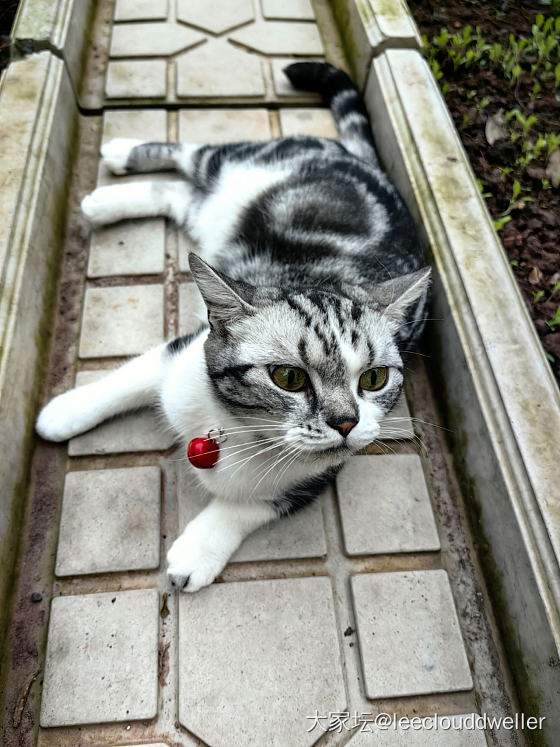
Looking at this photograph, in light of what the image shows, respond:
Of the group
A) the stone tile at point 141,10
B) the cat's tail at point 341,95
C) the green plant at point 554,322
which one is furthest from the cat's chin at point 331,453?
the stone tile at point 141,10

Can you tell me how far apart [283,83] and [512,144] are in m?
1.14

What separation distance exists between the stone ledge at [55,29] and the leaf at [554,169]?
217cm

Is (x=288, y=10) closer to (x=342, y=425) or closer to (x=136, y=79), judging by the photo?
(x=136, y=79)

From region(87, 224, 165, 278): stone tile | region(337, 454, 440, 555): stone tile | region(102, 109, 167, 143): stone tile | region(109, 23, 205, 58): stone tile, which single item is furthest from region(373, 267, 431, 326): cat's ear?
region(109, 23, 205, 58): stone tile

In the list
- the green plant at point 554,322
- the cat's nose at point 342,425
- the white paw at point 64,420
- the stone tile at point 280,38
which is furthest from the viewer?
the stone tile at point 280,38

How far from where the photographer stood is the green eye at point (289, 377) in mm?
1313

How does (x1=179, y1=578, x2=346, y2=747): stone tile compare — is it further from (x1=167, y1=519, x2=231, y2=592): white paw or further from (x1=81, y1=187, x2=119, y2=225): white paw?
(x1=81, y1=187, x2=119, y2=225): white paw

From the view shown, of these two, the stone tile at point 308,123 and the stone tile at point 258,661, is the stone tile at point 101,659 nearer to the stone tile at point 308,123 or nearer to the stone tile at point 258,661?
the stone tile at point 258,661

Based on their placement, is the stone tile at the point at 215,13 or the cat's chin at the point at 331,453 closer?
the cat's chin at the point at 331,453

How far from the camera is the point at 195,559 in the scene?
157cm

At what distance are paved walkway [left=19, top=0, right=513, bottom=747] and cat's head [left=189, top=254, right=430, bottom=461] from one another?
356 millimetres

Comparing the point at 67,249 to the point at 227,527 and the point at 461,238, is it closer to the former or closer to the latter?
the point at 227,527

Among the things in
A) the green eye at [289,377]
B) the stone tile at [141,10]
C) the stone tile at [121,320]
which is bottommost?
the stone tile at [121,320]

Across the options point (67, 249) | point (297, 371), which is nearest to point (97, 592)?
point (297, 371)
